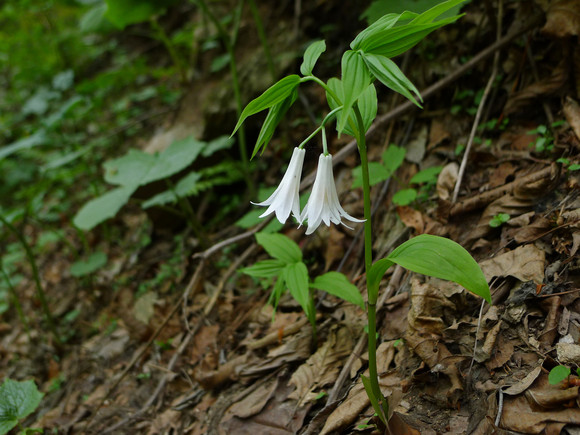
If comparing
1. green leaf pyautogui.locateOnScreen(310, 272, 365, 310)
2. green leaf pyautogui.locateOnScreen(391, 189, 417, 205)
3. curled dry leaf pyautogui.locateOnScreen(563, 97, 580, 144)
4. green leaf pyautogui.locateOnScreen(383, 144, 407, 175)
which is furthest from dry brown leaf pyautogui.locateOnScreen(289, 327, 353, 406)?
curled dry leaf pyautogui.locateOnScreen(563, 97, 580, 144)

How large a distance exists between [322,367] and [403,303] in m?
0.52

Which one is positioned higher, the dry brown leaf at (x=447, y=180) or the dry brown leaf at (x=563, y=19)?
the dry brown leaf at (x=563, y=19)

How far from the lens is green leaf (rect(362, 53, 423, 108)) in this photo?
3.75ft

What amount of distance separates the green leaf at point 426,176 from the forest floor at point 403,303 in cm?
7

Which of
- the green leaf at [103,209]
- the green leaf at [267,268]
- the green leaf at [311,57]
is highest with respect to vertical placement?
the green leaf at [311,57]

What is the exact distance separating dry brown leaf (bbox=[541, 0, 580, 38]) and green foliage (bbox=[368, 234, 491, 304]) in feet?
5.70

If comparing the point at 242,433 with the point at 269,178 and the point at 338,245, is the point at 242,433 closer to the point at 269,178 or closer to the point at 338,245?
the point at 338,245

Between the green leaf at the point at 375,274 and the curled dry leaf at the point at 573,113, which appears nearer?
the green leaf at the point at 375,274

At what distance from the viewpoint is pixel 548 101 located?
2396 mm

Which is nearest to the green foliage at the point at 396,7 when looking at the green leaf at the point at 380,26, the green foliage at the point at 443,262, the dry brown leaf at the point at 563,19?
the dry brown leaf at the point at 563,19

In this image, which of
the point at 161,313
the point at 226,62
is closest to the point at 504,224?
the point at 161,313

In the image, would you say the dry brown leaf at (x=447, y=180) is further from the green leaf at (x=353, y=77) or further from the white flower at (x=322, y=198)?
the green leaf at (x=353, y=77)

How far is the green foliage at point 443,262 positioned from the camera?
1.25 m

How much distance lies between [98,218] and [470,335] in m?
2.57
